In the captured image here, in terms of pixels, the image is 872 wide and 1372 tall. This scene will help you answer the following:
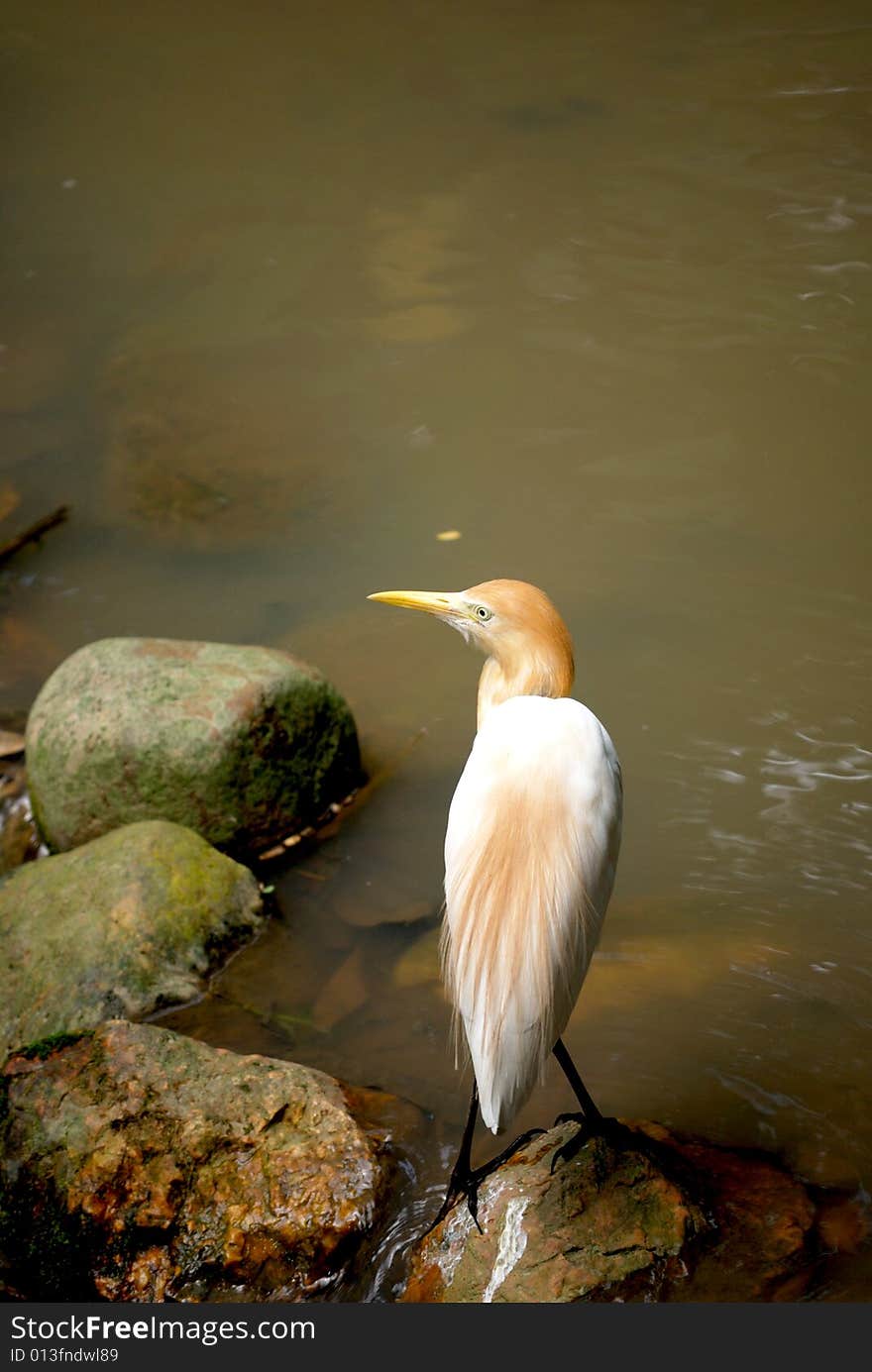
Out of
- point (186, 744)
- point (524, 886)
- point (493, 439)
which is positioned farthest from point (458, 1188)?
point (493, 439)

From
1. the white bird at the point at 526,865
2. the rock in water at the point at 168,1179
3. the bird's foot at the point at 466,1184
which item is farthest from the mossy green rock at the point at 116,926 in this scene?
the white bird at the point at 526,865

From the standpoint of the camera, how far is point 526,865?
2551 millimetres

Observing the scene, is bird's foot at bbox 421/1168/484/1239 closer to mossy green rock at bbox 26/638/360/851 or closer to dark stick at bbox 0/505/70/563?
mossy green rock at bbox 26/638/360/851

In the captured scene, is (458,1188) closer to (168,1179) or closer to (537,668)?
(168,1179)

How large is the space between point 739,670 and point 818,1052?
1801 mm

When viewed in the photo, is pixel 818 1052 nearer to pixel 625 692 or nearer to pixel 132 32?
pixel 625 692

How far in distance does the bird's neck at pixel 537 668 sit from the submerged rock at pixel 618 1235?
100 cm

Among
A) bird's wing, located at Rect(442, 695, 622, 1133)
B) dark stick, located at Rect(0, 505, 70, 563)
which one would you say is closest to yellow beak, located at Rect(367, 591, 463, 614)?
bird's wing, located at Rect(442, 695, 622, 1133)

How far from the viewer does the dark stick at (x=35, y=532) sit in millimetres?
5922

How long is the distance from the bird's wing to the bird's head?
11 cm

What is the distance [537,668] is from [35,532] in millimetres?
3986

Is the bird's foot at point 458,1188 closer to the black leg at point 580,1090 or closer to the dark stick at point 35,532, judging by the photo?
the black leg at point 580,1090

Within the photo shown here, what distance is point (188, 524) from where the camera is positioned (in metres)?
6.09

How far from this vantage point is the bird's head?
2750mm
